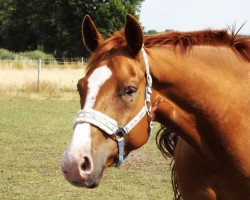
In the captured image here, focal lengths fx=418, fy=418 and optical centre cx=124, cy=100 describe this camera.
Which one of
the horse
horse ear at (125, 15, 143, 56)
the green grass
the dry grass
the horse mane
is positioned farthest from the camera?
the dry grass

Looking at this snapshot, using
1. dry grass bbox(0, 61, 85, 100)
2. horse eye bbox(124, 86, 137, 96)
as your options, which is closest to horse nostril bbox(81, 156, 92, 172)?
horse eye bbox(124, 86, 137, 96)

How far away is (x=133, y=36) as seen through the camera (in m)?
2.41

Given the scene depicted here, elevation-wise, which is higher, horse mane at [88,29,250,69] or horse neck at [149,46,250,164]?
horse mane at [88,29,250,69]

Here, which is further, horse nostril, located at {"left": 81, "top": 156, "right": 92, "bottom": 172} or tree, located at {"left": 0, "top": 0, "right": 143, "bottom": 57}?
tree, located at {"left": 0, "top": 0, "right": 143, "bottom": 57}

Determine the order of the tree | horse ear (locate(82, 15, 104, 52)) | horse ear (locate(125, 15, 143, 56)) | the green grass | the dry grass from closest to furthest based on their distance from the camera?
horse ear (locate(125, 15, 143, 56)), horse ear (locate(82, 15, 104, 52)), the green grass, the dry grass, the tree

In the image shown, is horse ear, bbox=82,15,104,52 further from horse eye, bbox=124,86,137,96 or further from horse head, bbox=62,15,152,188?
horse eye, bbox=124,86,137,96

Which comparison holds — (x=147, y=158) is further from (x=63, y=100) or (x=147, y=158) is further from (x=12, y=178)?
(x=63, y=100)

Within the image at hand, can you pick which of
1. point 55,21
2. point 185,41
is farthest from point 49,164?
point 55,21

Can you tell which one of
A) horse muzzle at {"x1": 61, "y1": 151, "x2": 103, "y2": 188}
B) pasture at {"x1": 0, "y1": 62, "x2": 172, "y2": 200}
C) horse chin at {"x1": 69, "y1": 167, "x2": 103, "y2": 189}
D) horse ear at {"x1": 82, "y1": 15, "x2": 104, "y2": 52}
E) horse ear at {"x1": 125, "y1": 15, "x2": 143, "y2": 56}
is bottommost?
pasture at {"x1": 0, "y1": 62, "x2": 172, "y2": 200}

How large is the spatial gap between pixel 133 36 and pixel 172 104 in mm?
485

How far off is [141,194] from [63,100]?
1085 centimetres

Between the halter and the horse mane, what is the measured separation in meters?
0.20

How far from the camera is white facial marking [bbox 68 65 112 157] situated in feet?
7.03

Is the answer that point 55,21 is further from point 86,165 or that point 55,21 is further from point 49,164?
point 86,165
